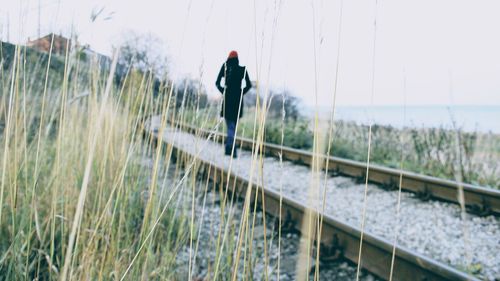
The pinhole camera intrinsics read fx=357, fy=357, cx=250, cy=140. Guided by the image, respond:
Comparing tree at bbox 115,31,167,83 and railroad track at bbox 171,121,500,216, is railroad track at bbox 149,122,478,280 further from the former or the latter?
railroad track at bbox 171,121,500,216

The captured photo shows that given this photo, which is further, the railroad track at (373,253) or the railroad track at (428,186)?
the railroad track at (428,186)

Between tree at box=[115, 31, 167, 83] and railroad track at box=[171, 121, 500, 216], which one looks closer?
tree at box=[115, 31, 167, 83]

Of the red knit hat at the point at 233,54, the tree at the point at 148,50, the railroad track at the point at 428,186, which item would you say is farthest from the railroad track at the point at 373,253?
the railroad track at the point at 428,186

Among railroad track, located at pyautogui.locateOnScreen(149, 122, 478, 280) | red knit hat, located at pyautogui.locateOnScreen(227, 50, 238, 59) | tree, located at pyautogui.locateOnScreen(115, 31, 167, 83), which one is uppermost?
tree, located at pyautogui.locateOnScreen(115, 31, 167, 83)

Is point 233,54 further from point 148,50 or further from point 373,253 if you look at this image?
point 373,253

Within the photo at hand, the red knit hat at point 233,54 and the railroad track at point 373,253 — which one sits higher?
the red knit hat at point 233,54

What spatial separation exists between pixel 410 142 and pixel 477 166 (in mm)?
1706

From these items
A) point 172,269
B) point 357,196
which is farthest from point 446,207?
point 172,269

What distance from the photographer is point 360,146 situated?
24.5 ft

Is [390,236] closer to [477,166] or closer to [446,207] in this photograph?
[446,207]

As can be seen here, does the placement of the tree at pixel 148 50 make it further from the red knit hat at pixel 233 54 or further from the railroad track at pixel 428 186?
the railroad track at pixel 428 186

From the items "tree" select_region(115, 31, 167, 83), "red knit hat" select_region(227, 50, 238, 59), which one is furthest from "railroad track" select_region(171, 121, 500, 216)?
"red knit hat" select_region(227, 50, 238, 59)

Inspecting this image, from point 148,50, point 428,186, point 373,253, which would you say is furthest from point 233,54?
point 428,186

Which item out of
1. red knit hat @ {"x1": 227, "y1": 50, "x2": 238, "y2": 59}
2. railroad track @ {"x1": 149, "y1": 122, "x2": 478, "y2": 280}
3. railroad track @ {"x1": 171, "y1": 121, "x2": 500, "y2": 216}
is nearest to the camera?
red knit hat @ {"x1": 227, "y1": 50, "x2": 238, "y2": 59}
